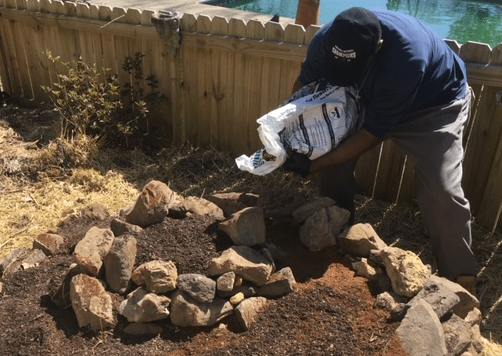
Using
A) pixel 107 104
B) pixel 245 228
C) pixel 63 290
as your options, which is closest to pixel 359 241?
pixel 245 228

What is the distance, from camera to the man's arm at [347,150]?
3.11 m

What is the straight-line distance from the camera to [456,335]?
254cm

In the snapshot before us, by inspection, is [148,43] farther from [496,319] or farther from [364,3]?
[364,3]

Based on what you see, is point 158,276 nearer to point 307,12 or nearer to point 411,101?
point 411,101

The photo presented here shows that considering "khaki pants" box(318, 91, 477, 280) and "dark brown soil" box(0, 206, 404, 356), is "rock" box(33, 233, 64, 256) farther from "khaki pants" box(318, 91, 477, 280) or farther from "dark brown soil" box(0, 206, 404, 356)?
"khaki pants" box(318, 91, 477, 280)

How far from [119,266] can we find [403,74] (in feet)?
6.12

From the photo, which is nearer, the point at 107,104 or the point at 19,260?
the point at 19,260

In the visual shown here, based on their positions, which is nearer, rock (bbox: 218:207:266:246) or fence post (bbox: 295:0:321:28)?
rock (bbox: 218:207:266:246)

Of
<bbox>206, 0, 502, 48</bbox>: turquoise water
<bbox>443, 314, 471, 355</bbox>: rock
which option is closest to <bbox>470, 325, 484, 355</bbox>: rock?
<bbox>443, 314, 471, 355</bbox>: rock

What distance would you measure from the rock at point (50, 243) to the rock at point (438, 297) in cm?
220

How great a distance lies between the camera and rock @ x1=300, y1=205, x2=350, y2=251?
3111 millimetres

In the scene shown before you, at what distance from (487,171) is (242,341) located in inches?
101

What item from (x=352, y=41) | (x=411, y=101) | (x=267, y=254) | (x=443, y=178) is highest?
(x=352, y=41)

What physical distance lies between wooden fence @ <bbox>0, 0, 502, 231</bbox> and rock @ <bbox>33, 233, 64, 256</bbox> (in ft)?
7.01
